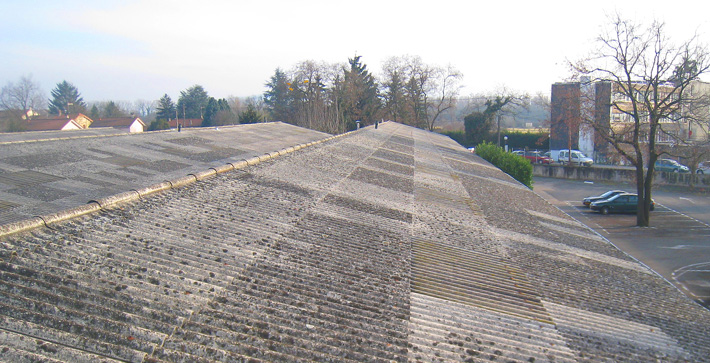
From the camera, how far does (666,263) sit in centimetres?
1717

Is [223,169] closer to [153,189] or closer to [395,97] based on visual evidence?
[153,189]

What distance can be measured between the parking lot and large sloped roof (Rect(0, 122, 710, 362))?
344 inches

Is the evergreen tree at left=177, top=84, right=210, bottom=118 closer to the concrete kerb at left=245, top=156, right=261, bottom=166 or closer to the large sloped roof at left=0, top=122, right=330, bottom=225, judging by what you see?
the large sloped roof at left=0, top=122, right=330, bottom=225

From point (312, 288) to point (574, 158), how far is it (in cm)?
4732

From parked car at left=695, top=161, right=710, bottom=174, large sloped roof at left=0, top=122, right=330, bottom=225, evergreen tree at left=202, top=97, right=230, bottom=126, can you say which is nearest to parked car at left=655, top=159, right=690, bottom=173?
parked car at left=695, top=161, right=710, bottom=174

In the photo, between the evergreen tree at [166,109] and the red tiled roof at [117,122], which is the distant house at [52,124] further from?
the evergreen tree at [166,109]

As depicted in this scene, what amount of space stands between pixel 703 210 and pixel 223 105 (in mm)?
60735

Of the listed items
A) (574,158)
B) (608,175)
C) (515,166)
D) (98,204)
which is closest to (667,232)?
(515,166)

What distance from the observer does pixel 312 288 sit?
14.8 feet

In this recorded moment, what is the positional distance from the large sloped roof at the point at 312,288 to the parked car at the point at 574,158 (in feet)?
129

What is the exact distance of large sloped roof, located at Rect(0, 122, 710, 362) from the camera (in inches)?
127

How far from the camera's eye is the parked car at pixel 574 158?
147 ft

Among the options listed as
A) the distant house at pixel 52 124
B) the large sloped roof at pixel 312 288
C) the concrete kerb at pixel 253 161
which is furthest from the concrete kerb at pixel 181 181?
the distant house at pixel 52 124

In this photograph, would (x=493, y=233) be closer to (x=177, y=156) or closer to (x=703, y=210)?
(x=177, y=156)
